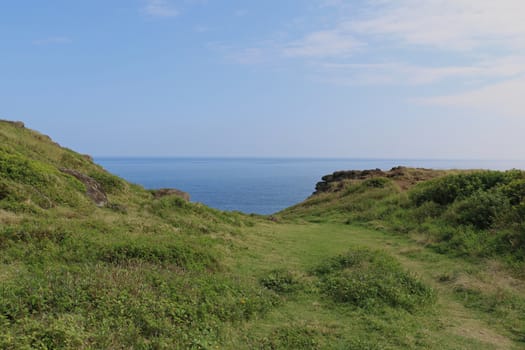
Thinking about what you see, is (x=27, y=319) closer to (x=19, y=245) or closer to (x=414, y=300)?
(x=19, y=245)

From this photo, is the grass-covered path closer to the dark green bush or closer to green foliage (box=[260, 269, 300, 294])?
green foliage (box=[260, 269, 300, 294])

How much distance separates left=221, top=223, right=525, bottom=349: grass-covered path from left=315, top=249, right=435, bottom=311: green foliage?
20cm

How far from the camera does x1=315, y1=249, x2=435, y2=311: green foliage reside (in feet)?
26.0

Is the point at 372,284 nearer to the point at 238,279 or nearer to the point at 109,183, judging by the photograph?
the point at 238,279

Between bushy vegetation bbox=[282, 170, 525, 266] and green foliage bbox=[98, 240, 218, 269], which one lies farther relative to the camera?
bushy vegetation bbox=[282, 170, 525, 266]

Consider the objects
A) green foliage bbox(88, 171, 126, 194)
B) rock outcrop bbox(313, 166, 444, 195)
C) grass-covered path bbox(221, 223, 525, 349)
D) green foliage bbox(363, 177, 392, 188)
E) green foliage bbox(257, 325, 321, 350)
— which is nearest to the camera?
green foliage bbox(257, 325, 321, 350)

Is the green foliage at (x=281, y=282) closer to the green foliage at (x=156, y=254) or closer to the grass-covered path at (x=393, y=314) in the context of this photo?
the grass-covered path at (x=393, y=314)

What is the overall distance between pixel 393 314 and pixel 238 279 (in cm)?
335

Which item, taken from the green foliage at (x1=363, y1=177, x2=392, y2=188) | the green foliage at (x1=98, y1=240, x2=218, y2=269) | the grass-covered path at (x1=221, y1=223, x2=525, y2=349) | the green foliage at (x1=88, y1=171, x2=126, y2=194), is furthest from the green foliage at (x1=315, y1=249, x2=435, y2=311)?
the green foliage at (x1=363, y1=177, x2=392, y2=188)

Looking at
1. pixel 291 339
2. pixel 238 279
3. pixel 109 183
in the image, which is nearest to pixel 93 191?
pixel 109 183

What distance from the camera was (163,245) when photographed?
9469 millimetres

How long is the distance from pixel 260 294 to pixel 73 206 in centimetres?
929

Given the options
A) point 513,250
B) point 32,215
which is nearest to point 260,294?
point 32,215

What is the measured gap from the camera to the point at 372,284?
28.0ft
